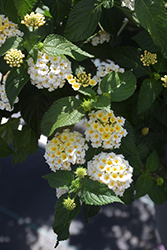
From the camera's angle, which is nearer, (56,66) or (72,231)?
(56,66)

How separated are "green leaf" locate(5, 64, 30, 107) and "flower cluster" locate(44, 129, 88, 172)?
124 mm

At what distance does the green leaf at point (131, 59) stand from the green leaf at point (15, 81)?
0.25 meters

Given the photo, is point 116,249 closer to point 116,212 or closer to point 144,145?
point 116,212

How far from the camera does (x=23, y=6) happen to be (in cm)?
49

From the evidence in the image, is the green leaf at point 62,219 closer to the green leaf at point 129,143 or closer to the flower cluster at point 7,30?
the green leaf at point 129,143

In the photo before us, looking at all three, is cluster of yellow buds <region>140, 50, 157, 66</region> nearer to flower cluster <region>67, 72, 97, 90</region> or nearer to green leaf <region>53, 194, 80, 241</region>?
flower cluster <region>67, 72, 97, 90</region>

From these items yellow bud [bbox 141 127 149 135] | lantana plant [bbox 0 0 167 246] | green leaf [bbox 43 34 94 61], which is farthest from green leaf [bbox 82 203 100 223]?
green leaf [bbox 43 34 94 61]

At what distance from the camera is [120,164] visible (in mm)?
518

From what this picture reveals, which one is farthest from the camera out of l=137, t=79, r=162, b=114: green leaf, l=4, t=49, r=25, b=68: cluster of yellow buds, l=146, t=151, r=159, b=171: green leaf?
l=146, t=151, r=159, b=171: green leaf

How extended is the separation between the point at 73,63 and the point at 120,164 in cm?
23

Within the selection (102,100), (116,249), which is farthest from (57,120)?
(116,249)

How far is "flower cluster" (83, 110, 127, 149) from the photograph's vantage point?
1.66ft

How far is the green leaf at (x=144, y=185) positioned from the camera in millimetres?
670

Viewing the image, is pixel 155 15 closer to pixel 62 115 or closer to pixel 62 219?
pixel 62 115
